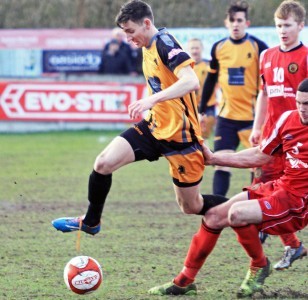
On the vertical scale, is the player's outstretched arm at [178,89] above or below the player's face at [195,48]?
above

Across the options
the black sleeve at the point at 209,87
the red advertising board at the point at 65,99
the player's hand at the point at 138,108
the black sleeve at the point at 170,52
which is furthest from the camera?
the red advertising board at the point at 65,99

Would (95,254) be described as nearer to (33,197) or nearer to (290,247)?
(290,247)

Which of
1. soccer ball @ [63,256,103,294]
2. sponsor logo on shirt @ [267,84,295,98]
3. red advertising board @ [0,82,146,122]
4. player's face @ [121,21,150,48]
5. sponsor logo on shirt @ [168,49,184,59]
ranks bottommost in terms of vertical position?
red advertising board @ [0,82,146,122]

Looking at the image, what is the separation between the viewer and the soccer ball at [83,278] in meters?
6.16

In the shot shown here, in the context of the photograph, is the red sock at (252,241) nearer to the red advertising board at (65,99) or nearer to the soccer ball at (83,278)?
the soccer ball at (83,278)

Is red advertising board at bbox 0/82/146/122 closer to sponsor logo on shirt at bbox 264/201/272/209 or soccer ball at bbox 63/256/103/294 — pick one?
soccer ball at bbox 63/256/103/294

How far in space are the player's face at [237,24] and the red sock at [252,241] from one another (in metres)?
4.06

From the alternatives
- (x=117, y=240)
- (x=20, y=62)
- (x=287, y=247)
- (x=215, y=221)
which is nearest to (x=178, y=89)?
(x=215, y=221)

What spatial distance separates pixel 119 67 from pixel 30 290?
46.3ft

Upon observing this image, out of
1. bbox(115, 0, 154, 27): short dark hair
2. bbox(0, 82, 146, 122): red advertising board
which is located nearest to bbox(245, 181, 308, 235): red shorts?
bbox(115, 0, 154, 27): short dark hair

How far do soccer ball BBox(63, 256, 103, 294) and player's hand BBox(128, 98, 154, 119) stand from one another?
3.55ft

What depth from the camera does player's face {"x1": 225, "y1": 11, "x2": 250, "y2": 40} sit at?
32.2ft

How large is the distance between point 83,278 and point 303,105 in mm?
1864

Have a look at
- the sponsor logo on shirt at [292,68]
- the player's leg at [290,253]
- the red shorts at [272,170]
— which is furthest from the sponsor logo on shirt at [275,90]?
the player's leg at [290,253]
